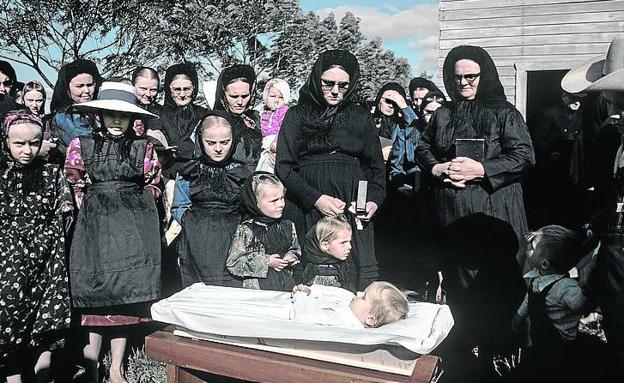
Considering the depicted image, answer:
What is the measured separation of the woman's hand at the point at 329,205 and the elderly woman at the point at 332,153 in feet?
0.12

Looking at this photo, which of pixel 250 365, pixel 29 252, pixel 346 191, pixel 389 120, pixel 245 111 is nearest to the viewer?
pixel 250 365

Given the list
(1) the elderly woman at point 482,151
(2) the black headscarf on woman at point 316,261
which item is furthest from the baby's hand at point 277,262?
(1) the elderly woman at point 482,151

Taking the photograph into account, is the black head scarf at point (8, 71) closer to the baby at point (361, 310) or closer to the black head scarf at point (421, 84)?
the black head scarf at point (421, 84)

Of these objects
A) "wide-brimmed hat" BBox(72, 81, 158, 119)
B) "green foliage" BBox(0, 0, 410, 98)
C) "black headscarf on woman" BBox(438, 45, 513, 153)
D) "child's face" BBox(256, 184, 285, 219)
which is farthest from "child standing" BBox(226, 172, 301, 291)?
"green foliage" BBox(0, 0, 410, 98)

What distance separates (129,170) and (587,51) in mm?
6366

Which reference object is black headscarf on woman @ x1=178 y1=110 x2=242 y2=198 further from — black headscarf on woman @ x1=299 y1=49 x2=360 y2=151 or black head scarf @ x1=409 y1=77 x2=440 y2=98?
black head scarf @ x1=409 y1=77 x2=440 y2=98

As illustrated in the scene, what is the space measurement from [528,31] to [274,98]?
A: 4383 millimetres

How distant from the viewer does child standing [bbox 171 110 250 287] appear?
12.3 feet

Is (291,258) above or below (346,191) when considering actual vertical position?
below

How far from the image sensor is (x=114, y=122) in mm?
3746

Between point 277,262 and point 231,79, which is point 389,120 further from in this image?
point 277,262

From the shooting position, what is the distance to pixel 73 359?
4180 millimetres

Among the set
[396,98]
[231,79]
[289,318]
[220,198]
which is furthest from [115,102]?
[396,98]

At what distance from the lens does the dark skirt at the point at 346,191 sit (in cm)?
379
